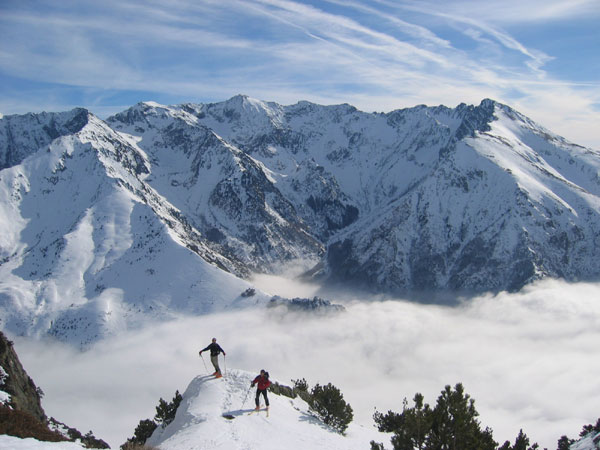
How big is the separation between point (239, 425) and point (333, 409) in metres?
11.9

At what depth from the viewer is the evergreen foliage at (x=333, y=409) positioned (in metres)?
46.4

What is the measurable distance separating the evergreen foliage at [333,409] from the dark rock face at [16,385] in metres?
23.3

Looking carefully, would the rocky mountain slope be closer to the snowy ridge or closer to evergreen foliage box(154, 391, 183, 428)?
evergreen foliage box(154, 391, 183, 428)

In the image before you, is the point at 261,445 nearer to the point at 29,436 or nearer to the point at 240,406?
the point at 240,406

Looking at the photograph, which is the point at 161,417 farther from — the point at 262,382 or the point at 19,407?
the point at 262,382

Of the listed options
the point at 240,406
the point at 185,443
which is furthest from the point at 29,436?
the point at 240,406

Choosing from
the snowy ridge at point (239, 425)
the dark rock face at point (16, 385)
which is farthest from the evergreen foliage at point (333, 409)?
the dark rock face at point (16, 385)

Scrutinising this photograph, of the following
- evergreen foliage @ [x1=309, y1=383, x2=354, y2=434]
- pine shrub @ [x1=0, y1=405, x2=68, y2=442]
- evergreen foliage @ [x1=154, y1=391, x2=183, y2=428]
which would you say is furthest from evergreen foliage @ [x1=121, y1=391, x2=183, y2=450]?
pine shrub @ [x1=0, y1=405, x2=68, y2=442]

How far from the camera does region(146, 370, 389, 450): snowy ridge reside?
34.8 metres

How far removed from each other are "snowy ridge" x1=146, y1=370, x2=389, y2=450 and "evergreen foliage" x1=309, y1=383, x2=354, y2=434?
1.04m

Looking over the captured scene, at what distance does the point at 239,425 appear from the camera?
3728 cm

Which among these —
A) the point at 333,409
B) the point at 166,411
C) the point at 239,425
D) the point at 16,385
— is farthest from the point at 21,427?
the point at 333,409

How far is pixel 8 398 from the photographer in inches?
1635

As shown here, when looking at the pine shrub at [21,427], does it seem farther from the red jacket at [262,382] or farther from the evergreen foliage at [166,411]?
the evergreen foliage at [166,411]
